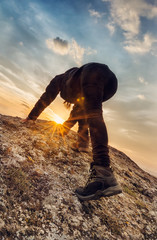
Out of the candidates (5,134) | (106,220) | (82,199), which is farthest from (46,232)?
(5,134)

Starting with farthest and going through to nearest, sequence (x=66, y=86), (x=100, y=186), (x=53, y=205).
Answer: (x=66, y=86), (x=100, y=186), (x=53, y=205)

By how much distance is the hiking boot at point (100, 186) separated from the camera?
1.85 meters

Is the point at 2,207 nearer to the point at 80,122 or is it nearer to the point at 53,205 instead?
the point at 53,205

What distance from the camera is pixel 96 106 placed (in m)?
2.21

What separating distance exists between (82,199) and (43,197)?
53cm

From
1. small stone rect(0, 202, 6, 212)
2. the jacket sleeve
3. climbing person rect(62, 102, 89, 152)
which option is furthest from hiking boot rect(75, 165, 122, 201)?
the jacket sleeve

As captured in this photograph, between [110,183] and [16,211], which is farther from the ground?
[110,183]

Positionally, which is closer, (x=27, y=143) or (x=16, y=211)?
(x=16, y=211)

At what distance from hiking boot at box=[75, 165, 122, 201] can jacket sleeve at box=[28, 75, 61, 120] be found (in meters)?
2.28

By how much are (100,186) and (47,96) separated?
2.55 metres

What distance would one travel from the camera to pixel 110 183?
1.91 meters

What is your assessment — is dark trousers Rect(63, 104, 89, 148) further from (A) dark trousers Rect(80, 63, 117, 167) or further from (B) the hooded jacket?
(A) dark trousers Rect(80, 63, 117, 167)

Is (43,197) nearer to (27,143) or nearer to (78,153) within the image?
(27,143)

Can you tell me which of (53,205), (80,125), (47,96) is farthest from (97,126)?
(80,125)
